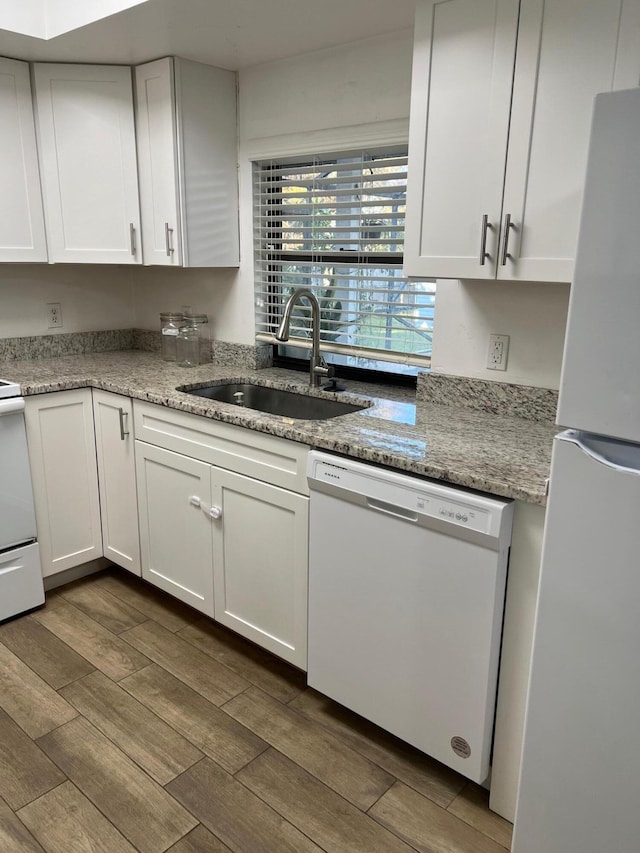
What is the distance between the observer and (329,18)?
2061 mm

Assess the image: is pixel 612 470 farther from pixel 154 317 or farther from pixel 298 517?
pixel 154 317

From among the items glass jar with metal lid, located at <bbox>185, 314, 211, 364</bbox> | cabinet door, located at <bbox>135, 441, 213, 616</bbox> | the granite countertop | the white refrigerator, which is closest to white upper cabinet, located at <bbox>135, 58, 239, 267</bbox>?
glass jar with metal lid, located at <bbox>185, 314, 211, 364</bbox>

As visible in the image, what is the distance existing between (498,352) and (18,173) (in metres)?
2.07

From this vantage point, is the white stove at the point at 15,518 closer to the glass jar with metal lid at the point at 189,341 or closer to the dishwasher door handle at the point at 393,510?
the glass jar with metal lid at the point at 189,341

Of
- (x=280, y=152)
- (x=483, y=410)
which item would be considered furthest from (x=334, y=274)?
(x=483, y=410)

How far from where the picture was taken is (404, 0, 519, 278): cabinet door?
1.67m

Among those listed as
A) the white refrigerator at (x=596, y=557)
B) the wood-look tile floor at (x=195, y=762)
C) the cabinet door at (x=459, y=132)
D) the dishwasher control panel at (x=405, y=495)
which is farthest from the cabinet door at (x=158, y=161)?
the white refrigerator at (x=596, y=557)

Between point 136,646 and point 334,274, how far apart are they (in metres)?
1.64

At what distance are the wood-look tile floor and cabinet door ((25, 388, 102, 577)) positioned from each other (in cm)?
36

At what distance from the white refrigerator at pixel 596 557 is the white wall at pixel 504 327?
2.74ft

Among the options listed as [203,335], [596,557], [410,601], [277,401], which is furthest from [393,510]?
[203,335]

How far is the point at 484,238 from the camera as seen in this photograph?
1749 mm

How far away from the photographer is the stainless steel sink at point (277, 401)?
2441mm

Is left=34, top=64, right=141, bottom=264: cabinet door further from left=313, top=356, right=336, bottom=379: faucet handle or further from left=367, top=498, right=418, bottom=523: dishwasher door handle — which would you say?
left=367, top=498, right=418, bottom=523: dishwasher door handle
